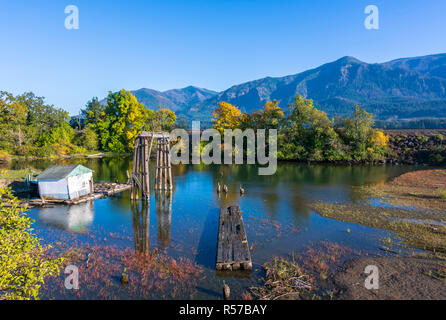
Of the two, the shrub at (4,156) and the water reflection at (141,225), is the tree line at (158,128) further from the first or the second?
the water reflection at (141,225)

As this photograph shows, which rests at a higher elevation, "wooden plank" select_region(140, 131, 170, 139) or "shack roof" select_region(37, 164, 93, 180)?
"wooden plank" select_region(140, 131, 170, 139)

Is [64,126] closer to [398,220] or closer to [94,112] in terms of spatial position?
[94,112]

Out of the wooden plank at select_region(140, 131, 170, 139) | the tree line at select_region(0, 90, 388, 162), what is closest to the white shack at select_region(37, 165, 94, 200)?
the wooden plank at select_region(140, 131, 170, 139)

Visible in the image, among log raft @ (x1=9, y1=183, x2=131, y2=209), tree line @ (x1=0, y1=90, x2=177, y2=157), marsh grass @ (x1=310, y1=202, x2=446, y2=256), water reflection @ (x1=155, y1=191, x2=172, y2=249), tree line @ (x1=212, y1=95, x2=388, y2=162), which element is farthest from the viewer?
tree line @ (x1=0, y1=90, x2=177, y2=157)

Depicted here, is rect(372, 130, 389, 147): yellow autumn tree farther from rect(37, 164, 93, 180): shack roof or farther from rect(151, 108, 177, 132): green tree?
rect(37, 164, 93, 180): shack roof

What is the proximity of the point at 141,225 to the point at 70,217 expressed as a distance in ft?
19.3

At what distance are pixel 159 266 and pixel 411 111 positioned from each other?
6252 inches

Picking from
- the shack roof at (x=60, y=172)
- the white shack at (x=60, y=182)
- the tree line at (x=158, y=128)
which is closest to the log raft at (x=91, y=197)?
the white shack at (x=60, y=182)

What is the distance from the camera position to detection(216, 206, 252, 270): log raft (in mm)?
11617

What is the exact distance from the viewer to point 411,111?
131000 millimetres

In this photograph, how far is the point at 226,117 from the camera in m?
57.7

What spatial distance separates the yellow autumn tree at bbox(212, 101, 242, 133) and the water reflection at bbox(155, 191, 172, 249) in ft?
112

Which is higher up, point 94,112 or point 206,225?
point 94,112

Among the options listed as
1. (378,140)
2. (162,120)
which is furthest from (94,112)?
(378,140)
